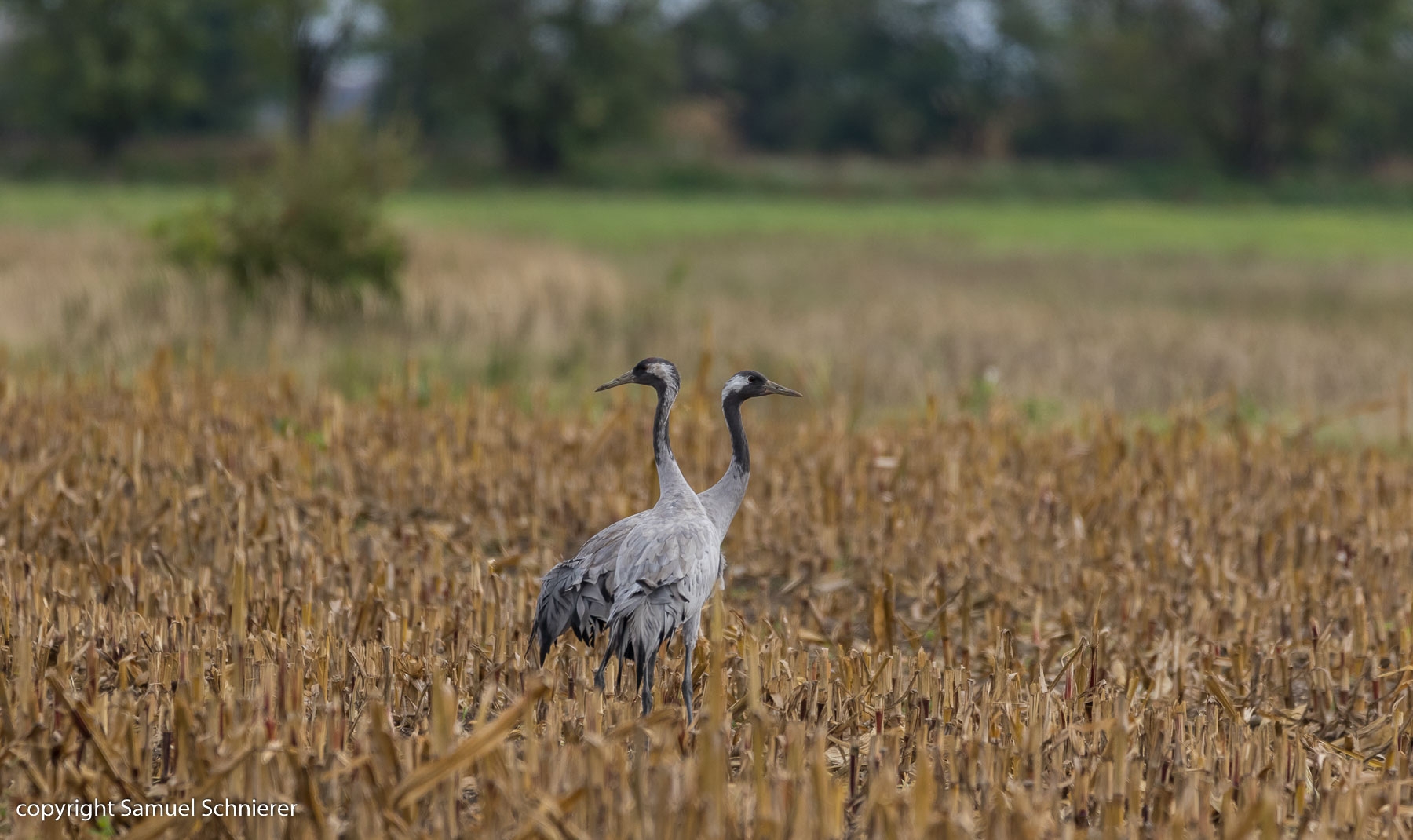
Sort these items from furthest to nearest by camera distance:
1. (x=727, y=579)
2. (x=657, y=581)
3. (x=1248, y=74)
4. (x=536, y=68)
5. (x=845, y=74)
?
(x=845, y=74) < (x=536, y=68) < (x=1248, y=74) < (x=727, y=579) < (x=657, y=581)

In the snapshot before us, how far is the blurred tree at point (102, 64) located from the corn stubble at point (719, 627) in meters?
61.6

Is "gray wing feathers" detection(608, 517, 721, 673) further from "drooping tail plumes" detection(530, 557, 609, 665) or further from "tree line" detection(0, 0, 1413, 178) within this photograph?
"tree line" detection(0, 0, 1413, 178)

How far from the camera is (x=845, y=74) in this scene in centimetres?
7938

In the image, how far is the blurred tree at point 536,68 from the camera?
70.1m

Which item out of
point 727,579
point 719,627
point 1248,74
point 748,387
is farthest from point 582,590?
point 1248,74

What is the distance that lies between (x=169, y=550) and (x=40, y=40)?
70595 millimetres

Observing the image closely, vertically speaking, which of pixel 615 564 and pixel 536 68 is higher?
pixel 536 68

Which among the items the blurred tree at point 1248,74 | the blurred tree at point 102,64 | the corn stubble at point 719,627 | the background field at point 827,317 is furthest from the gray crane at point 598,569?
the blurred tree at point 1248,74

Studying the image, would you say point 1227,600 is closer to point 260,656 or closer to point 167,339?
point 260,656

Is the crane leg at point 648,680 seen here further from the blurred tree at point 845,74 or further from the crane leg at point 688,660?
the blurred tree at point 845,74

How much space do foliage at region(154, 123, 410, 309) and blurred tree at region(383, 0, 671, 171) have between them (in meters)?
52.6

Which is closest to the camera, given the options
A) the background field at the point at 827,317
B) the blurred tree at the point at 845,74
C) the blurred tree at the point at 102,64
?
the background field at the point at 827,317

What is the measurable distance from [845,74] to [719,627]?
78.6 m

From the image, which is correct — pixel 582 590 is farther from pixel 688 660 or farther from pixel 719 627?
pixel 719 627
